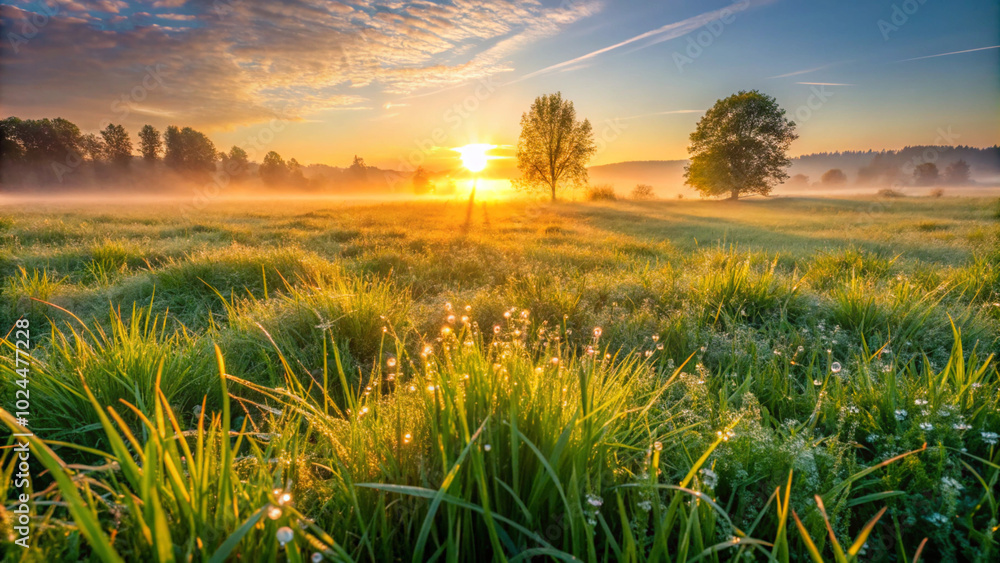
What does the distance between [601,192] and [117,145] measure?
5418 cm

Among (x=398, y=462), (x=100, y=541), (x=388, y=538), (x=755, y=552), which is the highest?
(x=100, y=541)

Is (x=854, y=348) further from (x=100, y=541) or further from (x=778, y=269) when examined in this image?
(x=100, y=541)

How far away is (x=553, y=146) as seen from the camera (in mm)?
43438

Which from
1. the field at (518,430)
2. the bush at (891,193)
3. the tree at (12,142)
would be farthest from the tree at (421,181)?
the field at (518,430)

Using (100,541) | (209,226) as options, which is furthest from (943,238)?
(209,226)

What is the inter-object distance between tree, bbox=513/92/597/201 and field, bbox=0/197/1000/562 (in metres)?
40.2

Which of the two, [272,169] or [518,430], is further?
[272,169]

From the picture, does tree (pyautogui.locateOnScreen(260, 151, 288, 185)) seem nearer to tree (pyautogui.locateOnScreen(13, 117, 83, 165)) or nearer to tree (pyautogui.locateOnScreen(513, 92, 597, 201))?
tree (pyautogui.locateOnScreen(13, 117, 83, 165))

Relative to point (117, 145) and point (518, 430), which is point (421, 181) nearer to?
point (117, 145)

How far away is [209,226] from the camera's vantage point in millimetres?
13453

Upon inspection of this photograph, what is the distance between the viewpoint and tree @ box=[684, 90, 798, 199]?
133 feet

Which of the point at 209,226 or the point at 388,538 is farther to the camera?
the point at 209,226

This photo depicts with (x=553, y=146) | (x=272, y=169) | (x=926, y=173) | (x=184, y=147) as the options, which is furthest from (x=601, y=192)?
(x=926, y=173)

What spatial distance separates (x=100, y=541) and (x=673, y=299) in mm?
4989
